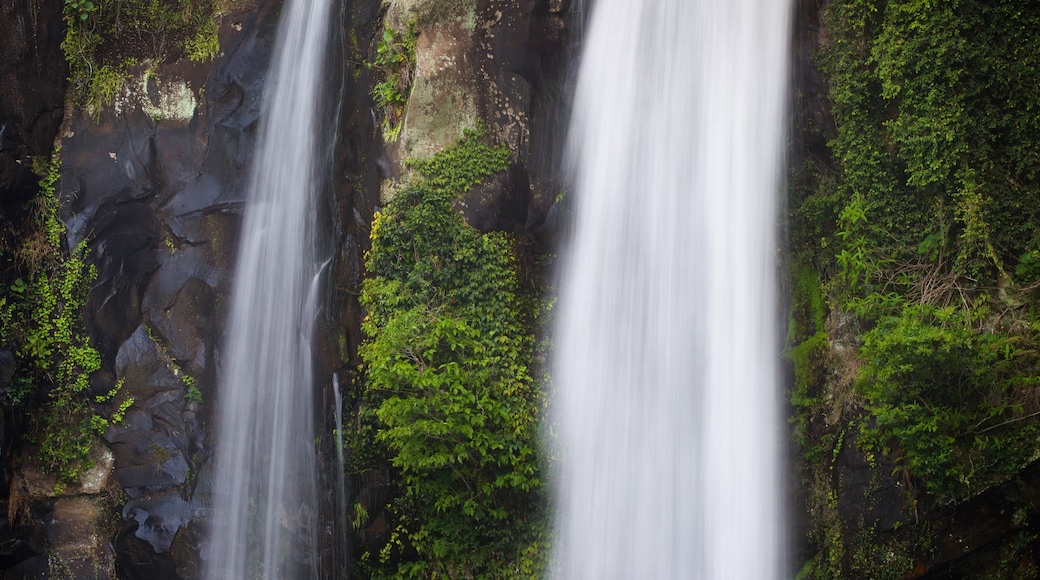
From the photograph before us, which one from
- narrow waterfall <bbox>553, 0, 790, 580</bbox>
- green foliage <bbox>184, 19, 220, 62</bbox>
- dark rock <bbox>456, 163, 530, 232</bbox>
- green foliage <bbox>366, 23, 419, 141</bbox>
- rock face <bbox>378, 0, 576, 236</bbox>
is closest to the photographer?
narrow waterfall <bbox>553, 0, 790, 580</bbox>

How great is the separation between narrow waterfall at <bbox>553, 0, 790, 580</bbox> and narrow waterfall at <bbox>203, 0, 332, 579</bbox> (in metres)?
3.07

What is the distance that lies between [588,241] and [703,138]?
1.64 meters

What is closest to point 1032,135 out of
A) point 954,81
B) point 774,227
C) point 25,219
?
point 954,81

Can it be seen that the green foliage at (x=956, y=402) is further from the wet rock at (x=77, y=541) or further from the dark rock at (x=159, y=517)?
the wet rock at (x=77, y=541)

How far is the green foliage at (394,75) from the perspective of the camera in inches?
411

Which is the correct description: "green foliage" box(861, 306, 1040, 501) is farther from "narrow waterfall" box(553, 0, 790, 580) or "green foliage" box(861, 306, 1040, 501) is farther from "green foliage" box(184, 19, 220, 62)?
"green foliage" box(184, 19, 220, 62)

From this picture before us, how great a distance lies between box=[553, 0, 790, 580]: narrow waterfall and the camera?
8.60m

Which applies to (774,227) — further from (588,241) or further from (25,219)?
(25,219)

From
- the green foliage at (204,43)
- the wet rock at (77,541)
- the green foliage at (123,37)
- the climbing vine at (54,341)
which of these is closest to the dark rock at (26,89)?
the green foliage at (123,37)

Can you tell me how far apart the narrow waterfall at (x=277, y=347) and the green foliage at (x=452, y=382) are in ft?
3.01

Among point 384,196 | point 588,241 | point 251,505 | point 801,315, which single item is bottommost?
point 251,505

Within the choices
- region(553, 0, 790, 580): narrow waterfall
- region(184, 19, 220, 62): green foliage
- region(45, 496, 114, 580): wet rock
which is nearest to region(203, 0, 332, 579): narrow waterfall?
region(184, 19, 220, 62): green foliage

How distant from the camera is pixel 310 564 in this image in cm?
1005

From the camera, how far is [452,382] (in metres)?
9.07
